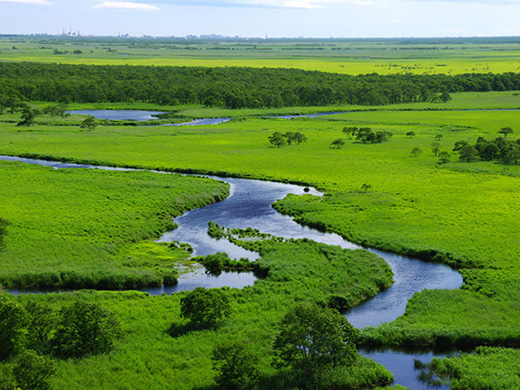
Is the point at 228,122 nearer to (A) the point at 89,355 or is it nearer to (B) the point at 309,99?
(B) the point at 309,99

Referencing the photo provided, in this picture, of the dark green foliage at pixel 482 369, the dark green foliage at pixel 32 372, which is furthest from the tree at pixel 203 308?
the dark green foliage at pixel 482 369

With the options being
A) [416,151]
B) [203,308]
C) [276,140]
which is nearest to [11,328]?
[203,308]

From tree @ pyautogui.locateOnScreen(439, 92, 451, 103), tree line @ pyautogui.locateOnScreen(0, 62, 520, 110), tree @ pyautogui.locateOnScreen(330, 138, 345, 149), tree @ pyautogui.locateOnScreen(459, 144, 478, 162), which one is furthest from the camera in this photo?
tree @ pyautogui.locateOnScreen(439, 92, 451, 103)

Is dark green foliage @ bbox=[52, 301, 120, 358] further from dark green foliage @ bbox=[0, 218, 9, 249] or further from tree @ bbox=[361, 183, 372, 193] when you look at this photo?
tree @ bbox=[361, 183, 372, 193]

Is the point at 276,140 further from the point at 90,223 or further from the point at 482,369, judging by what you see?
the point at 482,369

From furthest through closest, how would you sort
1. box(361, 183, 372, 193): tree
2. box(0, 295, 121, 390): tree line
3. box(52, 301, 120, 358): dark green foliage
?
box(361, 183, 372, 193): tree, box(52, 301, 120, 358): dark green foliage, box(0, 295, 121, 390): tree line

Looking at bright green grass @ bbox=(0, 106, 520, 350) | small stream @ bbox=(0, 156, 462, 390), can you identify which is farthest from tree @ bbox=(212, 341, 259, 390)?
bright green grass @ bbox=(0, 106, 520, 350)

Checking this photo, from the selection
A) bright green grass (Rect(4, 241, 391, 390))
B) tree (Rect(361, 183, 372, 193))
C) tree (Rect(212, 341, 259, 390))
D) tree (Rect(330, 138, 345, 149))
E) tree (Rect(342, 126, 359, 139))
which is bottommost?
bright green grass (Rect(4, 241, 391, 390))
